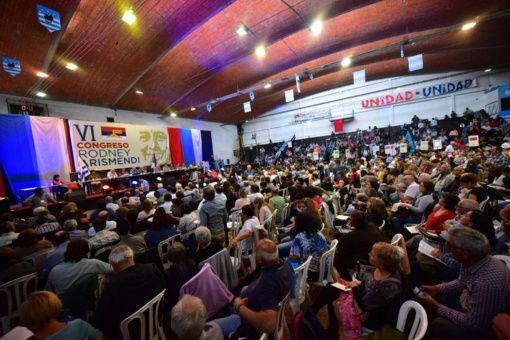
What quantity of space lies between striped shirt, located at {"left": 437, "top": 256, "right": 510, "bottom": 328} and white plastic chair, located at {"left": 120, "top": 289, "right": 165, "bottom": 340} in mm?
2150

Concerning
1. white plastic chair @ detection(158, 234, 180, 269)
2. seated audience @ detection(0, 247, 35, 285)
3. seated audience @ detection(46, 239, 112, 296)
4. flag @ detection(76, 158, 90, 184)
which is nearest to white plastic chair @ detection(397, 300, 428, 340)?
seated audience @ detection(46, 239, 112, 296)

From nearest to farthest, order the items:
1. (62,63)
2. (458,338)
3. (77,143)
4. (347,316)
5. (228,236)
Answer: (458,338) < (347,316) < (228,236) < (62,63) < (77,143)

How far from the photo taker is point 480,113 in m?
12.6

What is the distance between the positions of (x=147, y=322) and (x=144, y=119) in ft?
45.2

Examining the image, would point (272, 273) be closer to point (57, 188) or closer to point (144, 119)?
point (57, 188)

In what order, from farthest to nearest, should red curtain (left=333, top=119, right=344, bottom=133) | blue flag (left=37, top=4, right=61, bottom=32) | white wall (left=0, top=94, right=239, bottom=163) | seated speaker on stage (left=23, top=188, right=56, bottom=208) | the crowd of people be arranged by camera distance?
red curtain (left=333, top=119, right=344, bottom=133)
white wall (left=0, top=94, right=239, bottom=163)
seated speaker on stage (left=23, top=188, right=56, bottom=208)
blue flag (left=37, top=4, right=61, bottom=32)
the crowd of people

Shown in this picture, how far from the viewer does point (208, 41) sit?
27.3 feet

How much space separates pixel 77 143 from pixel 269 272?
1130cm

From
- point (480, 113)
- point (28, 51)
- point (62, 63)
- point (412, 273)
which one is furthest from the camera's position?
point (480, 113)

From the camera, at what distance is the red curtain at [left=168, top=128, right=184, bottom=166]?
14523mm

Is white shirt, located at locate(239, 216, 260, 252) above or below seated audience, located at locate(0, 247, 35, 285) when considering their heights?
below

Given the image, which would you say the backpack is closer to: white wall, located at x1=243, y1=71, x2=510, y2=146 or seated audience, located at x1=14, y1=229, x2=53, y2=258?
seated audience, located at x1=14, y1=229, x2=53, y2=258

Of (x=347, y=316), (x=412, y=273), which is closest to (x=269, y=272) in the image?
(x=347, y=316)

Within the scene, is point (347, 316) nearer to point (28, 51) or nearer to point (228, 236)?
point (228, 236)
